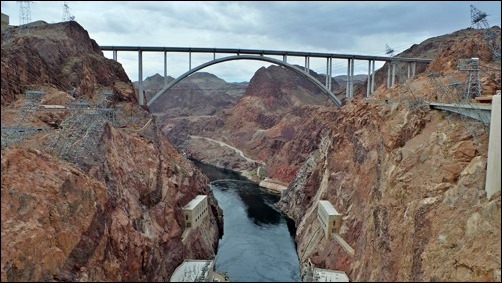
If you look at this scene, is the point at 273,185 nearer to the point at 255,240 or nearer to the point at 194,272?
the point at 255,240

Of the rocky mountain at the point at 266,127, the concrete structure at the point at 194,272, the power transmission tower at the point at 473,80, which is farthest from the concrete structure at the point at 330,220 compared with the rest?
the rocky mountain at the point at 266,127

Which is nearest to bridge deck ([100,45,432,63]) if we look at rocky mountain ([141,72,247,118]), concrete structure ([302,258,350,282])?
concrete structure ([302,258,350,282])

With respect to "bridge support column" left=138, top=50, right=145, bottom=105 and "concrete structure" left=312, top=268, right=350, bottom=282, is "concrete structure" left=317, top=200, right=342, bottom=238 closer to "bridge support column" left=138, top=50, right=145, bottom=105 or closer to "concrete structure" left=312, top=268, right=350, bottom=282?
"concrete structure" left=312, top=268, right=350, bottom=282

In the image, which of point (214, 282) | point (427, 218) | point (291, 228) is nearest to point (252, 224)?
point (291, 228)

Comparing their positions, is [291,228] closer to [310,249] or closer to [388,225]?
[310,249]

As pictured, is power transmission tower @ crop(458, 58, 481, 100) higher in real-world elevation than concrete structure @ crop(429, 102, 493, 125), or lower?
higher

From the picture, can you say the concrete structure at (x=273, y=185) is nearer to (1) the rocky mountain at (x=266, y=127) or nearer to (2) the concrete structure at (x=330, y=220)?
(1) the rocky mountain at (x=266, y=127)
